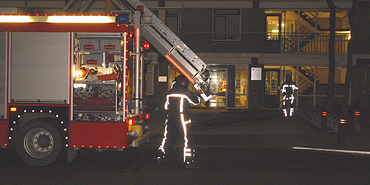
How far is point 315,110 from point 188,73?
9.40 metres

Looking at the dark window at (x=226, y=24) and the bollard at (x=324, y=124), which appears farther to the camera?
the dark window at (x=226, y=24)

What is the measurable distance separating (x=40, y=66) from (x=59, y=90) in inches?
23.9

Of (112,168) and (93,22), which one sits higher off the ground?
(93,22)

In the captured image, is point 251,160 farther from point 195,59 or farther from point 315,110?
point 315,110

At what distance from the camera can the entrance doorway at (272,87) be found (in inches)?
850

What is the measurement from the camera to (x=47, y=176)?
7254mm

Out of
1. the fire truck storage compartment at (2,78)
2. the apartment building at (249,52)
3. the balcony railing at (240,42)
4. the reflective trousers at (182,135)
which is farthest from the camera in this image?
the balcony railing at (240,42)

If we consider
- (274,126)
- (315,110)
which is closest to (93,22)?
(274,126)

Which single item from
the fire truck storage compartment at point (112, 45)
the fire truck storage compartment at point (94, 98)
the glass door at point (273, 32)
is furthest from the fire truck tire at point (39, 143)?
the glass door at point (273, 32)

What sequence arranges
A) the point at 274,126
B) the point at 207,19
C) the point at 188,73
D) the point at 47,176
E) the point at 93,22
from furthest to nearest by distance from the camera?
the point at 207,19 → the point at 274,126 → the point at 188,73 → the point at 93,22 → the point at 47,176

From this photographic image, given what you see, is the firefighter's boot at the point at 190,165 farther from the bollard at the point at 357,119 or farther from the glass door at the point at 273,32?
the glass door at the point at 273,32

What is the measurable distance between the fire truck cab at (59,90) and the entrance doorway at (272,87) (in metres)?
14.6

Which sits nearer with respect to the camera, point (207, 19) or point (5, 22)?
point (5, 22)

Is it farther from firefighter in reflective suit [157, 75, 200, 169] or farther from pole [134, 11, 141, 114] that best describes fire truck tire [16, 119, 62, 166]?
firefighter in reflective suit [157, 75, 200, 169]
